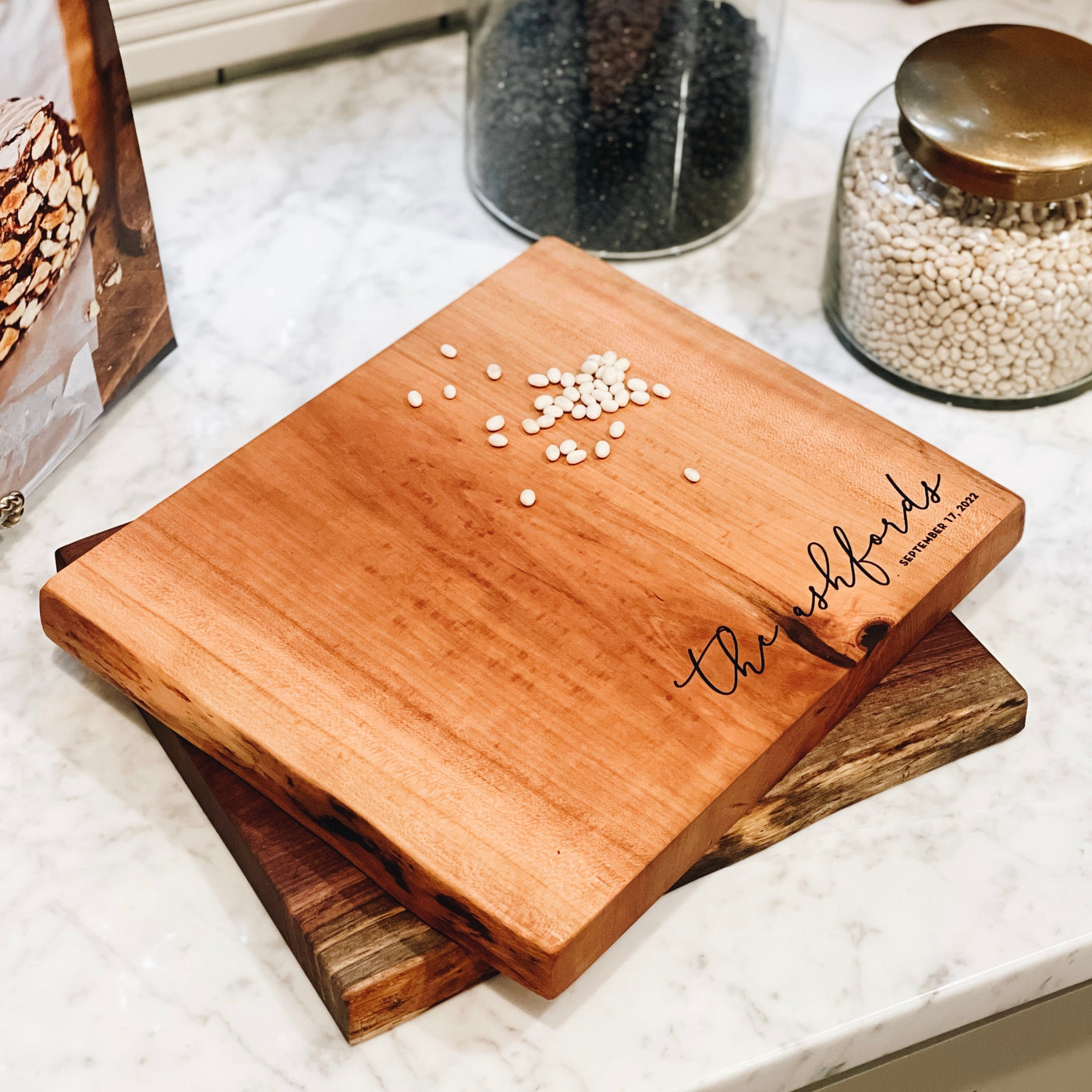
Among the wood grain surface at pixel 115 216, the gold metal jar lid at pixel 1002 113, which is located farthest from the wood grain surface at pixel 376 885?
the gold metal jar lid at pixel 1002 113

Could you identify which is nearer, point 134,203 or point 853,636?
point 853,636

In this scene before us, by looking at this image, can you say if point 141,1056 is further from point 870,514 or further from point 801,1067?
point 870,514

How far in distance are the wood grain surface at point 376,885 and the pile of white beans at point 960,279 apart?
208 millimetres

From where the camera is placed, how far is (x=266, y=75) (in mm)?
1131

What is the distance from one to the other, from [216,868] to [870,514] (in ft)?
1.31

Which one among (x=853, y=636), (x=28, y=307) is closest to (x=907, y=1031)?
(x=853, y=636)

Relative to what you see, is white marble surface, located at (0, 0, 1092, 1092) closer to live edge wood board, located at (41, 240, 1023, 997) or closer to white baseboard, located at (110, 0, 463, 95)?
live edge wood board, located at (41, 240, 1023, 997)

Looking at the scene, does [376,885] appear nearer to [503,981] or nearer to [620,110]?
[503,981]

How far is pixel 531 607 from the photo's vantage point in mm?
690

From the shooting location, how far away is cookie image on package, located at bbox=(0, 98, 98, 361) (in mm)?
654

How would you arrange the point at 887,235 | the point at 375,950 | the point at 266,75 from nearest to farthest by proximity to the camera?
the point at 375,950
the point at 887,235
the point at 266,75

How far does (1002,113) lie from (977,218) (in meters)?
0.06

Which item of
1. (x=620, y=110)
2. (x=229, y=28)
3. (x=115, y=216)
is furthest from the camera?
(x=229, y=28)

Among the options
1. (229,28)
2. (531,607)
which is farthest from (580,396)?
(229,28)
